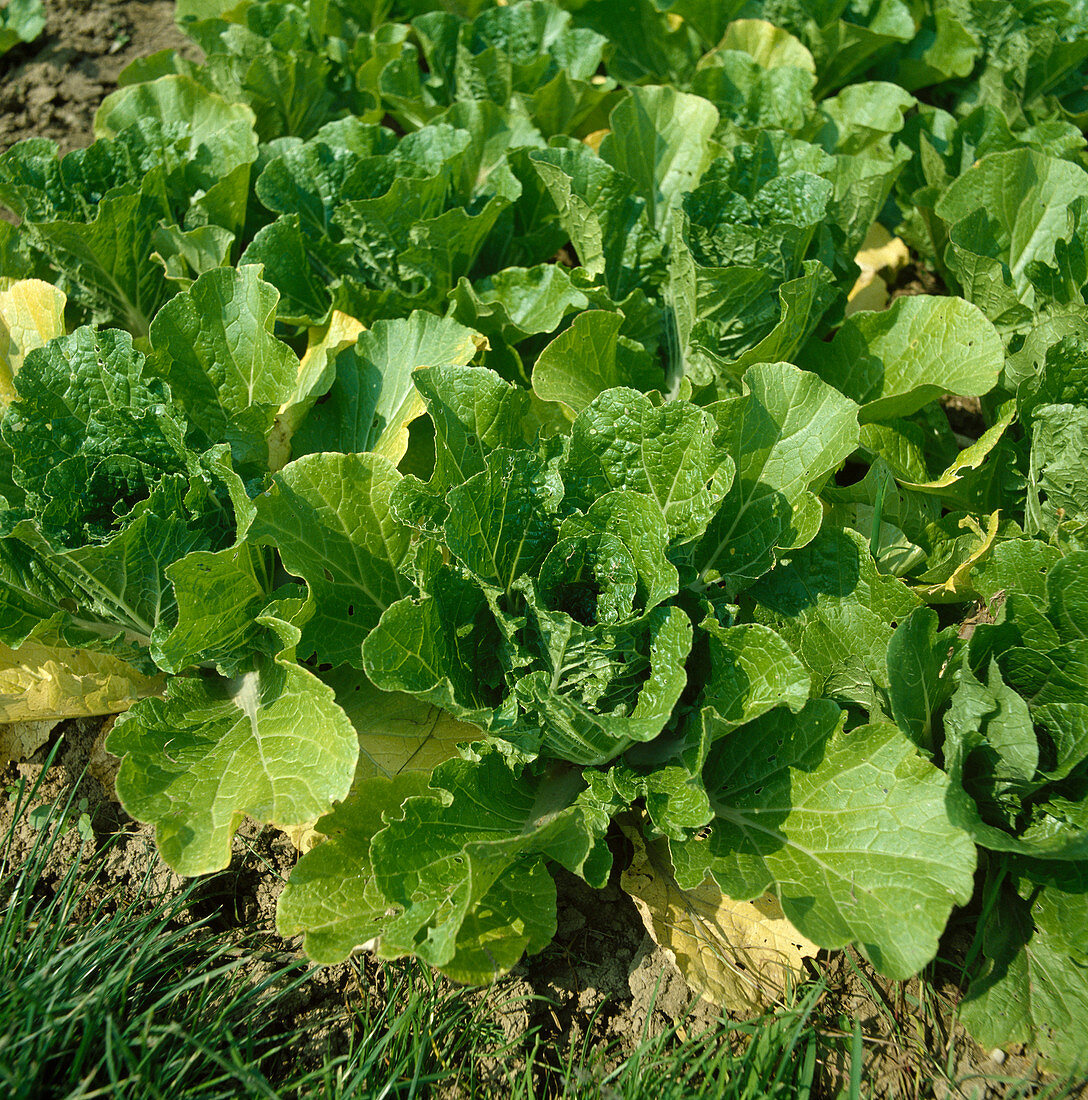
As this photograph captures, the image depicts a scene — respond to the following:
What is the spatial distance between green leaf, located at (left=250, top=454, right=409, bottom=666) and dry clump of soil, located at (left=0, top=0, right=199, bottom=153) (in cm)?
300

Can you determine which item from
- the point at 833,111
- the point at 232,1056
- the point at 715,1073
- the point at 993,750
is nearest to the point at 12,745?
the point at 232,1056

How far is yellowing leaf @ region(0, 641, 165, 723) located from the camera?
8.01 ft

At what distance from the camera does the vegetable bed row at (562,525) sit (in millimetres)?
2102

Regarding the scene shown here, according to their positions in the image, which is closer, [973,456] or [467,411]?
[467,411]

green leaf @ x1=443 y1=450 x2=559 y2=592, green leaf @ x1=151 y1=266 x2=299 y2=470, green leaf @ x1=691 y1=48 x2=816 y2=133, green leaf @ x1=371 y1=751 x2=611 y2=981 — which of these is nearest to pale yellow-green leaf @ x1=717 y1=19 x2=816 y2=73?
green leaf @ x1=691 y1=48 x2=816 y2=133

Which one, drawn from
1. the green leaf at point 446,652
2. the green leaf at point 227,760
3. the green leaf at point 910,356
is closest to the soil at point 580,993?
the green leaf at point 227,760

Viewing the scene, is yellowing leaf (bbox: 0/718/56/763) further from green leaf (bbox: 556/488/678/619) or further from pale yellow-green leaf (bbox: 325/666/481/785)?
green leaf (bbox: 556/488/678/619)

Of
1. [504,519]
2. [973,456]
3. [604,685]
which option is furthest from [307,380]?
[973,456]

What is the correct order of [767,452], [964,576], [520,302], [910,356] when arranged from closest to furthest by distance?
[767,452] → [964,576] → [910,356] → [520,302]

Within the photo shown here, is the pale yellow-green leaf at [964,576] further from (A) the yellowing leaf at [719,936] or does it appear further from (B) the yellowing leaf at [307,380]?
(B) the yellowing leaf at [307,380]

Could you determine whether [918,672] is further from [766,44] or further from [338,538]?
[766,44]

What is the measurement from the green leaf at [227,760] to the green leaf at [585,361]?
3.49 feet

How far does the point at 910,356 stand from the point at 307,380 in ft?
5.98

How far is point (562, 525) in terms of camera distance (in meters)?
2.24
